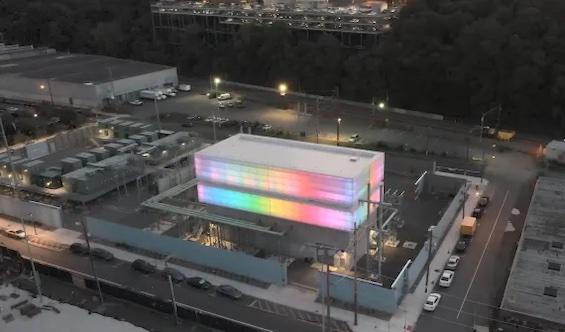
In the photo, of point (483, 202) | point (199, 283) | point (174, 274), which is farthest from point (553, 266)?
point (174, 274)

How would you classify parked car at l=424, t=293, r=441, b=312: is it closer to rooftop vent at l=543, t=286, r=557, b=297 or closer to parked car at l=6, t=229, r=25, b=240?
rooftop vent at l=543, t=286, r=557, b=297

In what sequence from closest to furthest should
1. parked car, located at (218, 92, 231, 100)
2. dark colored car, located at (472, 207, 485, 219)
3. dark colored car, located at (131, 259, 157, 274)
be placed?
dark colored car, located at (131, 259, 157, 274) < dark colored car, located at (472, 207, 485, 219) < parked car, located at (218, 92, 231, 100)

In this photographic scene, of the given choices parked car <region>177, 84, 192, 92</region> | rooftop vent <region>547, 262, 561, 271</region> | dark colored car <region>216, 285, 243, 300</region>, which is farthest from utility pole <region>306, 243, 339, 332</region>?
parked car <region>177, 84, 192, 92</region>

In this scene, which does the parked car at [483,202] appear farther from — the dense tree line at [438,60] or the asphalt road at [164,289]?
the dense tree line at [438,60]

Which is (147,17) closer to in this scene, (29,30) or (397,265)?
(29,30)

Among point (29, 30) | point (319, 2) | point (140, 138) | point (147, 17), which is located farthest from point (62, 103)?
point (29, 30)

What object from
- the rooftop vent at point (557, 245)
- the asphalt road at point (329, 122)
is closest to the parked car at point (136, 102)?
the asphalt road at point (329, 122)
